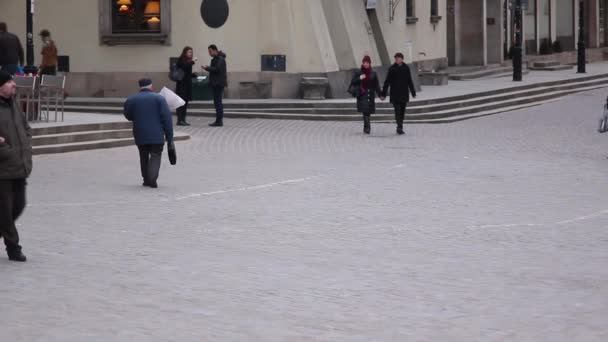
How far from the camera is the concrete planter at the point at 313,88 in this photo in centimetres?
3022

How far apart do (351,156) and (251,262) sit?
33.0 ft

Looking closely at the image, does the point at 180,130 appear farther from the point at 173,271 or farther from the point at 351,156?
the point at 173,271

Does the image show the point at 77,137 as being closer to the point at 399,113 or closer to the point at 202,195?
the point at 202,195

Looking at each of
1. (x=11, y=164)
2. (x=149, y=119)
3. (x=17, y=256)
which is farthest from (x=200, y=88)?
(x=17, y=256)

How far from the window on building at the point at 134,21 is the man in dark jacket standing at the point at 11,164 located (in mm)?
19378

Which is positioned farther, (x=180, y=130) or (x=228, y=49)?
(x=228, y=49)

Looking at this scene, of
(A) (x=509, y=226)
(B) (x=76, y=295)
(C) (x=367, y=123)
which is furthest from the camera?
(C) (x=367, y=123)

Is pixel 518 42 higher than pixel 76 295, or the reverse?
pixel 518 42

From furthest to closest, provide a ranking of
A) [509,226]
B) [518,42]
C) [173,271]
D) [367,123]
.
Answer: [518,42], [367,123], [509,226], [173,271]

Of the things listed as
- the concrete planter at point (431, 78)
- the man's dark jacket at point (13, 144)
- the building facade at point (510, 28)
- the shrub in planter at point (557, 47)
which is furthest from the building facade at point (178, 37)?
the shrub in planter at point (557, 47)

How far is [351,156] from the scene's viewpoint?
2122 centimetres

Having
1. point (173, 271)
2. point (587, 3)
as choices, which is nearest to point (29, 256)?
point (173, 271)

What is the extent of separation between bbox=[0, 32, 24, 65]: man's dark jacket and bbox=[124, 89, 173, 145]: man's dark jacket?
7.12m

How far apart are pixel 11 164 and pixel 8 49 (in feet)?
42.3
